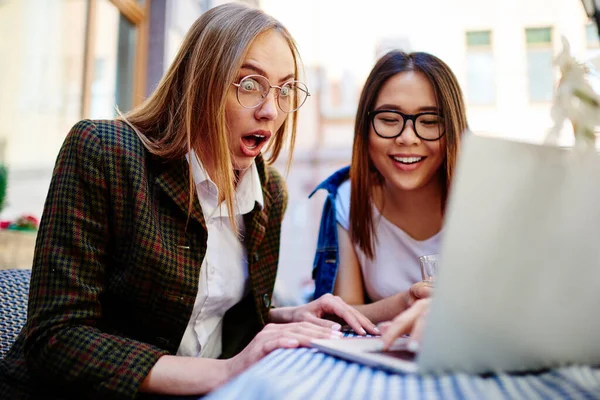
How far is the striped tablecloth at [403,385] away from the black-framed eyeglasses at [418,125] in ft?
3.21

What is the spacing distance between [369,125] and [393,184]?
0.20 meters

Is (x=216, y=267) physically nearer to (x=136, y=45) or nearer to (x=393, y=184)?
(x=393, y=184)

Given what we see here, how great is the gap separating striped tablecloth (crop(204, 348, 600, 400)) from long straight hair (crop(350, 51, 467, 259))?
0.99 metres

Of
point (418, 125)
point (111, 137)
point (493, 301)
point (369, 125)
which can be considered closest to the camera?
point (493, 301)

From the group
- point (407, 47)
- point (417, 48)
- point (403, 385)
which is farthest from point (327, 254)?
point (417, 48)

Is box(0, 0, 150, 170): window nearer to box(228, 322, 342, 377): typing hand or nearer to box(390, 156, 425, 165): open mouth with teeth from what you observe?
box(390, 156, 425, 165): open mouth with teeth

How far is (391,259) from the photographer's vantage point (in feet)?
5.10

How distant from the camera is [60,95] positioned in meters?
3.61

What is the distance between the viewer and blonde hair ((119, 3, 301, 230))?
3.68ft

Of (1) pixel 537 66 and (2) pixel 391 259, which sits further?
(1) pixel 537 66

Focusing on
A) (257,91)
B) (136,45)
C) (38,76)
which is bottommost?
(257,91)

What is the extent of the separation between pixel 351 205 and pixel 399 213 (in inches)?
6.3

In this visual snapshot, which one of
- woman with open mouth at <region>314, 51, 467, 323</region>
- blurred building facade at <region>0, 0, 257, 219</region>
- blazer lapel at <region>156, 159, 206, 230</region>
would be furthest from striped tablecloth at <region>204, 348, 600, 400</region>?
blurred building facade at <region>0, 0, 257, 219</region>

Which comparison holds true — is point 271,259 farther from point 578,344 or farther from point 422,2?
point 422,2
